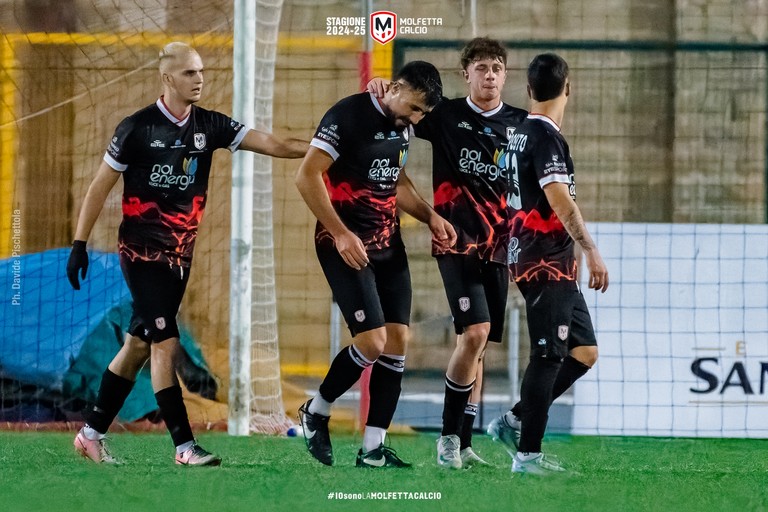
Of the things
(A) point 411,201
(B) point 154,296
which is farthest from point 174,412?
(A) point 411,201

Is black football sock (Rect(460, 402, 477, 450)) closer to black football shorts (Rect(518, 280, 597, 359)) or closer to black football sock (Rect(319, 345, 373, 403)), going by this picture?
black football sock (Rect(319, 345, 373, 403))

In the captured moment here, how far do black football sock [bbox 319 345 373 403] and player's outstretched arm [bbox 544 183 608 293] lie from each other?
96 cm

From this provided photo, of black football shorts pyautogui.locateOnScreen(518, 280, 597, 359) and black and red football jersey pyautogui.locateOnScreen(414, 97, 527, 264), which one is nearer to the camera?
black football shorts pyautogui.locateOnScreen(518, 280, 597, 359)

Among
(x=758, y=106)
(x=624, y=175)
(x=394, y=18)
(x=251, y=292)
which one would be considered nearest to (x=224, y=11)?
(x=394, y=18)

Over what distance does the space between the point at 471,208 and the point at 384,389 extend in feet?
2.48

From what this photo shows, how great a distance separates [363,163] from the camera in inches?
186

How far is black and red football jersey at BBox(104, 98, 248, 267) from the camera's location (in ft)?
15.9

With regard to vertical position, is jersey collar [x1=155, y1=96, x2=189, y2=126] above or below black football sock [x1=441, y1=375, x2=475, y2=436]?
above

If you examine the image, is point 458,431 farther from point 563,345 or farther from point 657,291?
point 657,291

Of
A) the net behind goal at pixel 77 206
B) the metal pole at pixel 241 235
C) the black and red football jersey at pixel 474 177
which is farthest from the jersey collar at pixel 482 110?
the net behind goal at pixel 77 206

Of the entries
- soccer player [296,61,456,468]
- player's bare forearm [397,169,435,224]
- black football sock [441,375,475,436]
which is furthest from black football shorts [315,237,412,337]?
black football sock [441,375,475,436]

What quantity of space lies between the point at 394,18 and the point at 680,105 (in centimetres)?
152

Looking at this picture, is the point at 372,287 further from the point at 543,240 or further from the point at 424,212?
the point at 543,240

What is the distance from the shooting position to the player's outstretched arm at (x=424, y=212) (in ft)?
15.9
